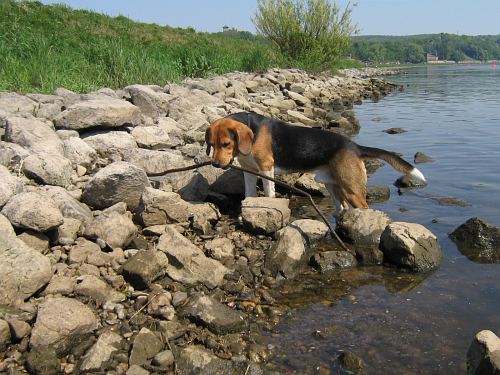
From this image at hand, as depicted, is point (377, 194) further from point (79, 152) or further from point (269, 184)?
point (79, 152)

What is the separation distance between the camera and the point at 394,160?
625 cm

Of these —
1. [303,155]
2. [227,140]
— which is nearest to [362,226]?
[303,155]

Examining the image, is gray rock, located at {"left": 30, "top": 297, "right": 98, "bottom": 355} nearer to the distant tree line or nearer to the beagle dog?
the beagle dog

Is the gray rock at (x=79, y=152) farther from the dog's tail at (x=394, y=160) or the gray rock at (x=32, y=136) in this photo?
the dog's tail at (x=394, y=160)

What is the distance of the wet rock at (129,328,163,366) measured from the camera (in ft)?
10.4

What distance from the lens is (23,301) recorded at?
349 cm

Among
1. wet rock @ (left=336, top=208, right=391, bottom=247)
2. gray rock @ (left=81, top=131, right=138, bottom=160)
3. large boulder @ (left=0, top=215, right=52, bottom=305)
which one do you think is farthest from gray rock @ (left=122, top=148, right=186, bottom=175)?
large boulder @ (left=0, top=215, right=52, bottom=305)

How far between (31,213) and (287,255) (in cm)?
240

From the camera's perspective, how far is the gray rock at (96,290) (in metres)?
3.73

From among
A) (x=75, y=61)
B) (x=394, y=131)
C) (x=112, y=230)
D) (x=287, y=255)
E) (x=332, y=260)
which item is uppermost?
(x=75, y=61)

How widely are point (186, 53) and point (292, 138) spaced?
1368cm

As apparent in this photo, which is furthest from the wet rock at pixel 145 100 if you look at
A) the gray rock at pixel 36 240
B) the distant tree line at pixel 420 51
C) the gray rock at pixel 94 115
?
the distant tree line at pixel 420 51

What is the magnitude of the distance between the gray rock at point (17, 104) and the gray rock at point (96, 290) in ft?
15.7

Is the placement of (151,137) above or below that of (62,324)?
above
